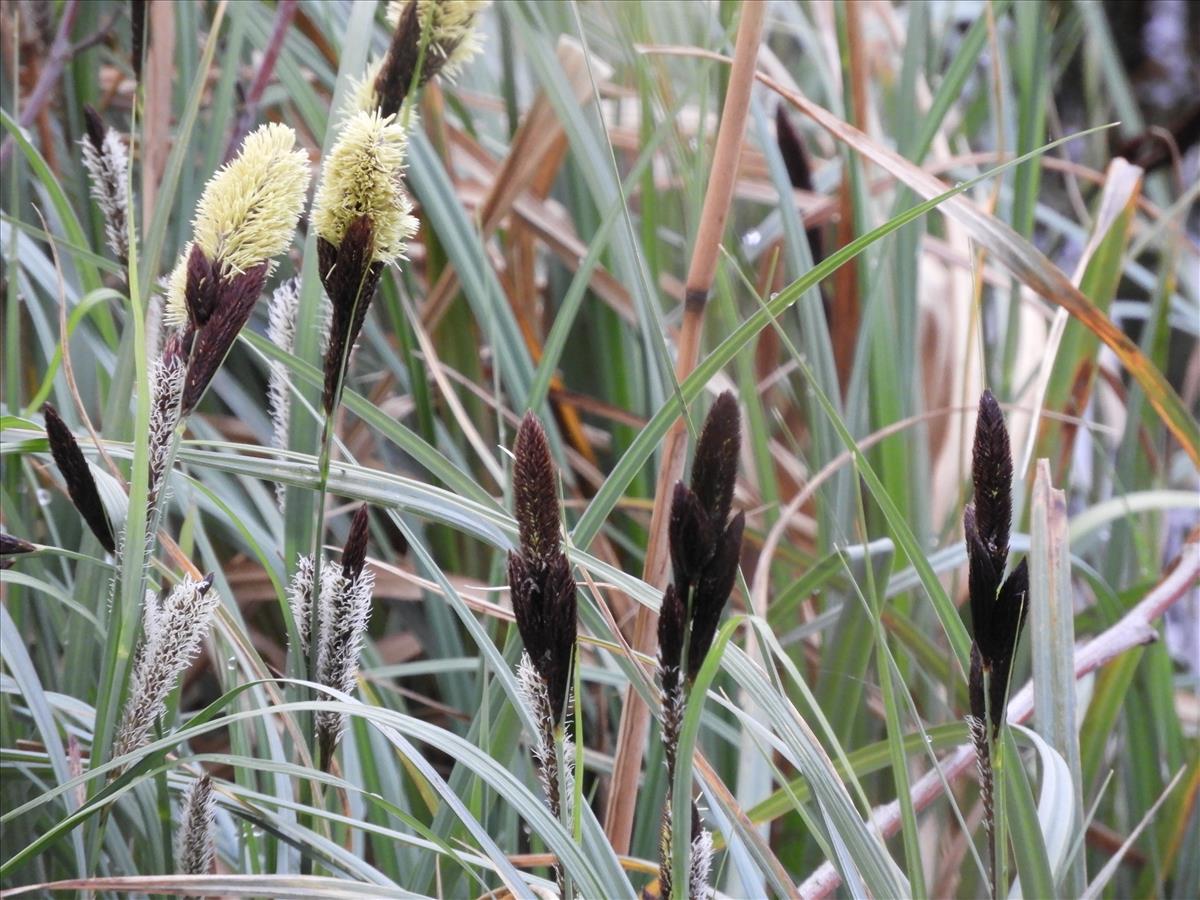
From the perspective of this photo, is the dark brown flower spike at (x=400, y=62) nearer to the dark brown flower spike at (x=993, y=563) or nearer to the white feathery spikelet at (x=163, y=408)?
the white feathery spikelet at (x=163, y=408)

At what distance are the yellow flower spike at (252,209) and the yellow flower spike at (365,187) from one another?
1 cm

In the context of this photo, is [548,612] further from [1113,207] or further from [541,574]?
[1113,207]

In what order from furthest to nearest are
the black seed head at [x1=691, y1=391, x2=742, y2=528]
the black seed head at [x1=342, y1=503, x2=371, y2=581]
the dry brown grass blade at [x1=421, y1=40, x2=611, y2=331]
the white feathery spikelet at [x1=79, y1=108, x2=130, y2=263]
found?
1. the dry brown grass blade at [x1=421, y1=40, x2=611, y2=331]
2. the white feathery spikelet at [x1=79, y1=108, x2=130, y2=263]
3. the black seed head at [x1=342, y1=503, x2=371, y2=581]
4. the black seed head at [x1=691, y1=391, x2=742, y2=528]

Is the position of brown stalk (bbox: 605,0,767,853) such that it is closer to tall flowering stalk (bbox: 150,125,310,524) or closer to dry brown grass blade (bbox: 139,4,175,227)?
tall flowering stalk (bbox: 150,125,310,524)

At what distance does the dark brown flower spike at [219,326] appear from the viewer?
13.6 inches

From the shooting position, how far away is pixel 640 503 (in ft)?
2.73

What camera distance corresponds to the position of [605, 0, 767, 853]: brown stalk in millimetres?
463

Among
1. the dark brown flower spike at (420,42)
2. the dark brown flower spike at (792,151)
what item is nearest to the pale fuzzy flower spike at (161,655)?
the dark brown flower spike at (420,42)

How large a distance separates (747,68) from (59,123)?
853 millimetres

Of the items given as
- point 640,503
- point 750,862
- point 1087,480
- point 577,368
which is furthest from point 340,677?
point 1087,480

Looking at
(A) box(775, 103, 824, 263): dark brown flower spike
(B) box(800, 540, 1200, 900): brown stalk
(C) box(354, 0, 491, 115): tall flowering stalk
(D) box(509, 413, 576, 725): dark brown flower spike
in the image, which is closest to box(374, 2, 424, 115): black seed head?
(C) box(354, 0, 491, 115): tall flowering stalk

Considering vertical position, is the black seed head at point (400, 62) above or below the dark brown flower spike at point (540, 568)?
above

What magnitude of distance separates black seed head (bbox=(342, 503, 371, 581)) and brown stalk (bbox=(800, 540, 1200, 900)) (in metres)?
0.25

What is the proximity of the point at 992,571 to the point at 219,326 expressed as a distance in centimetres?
24
